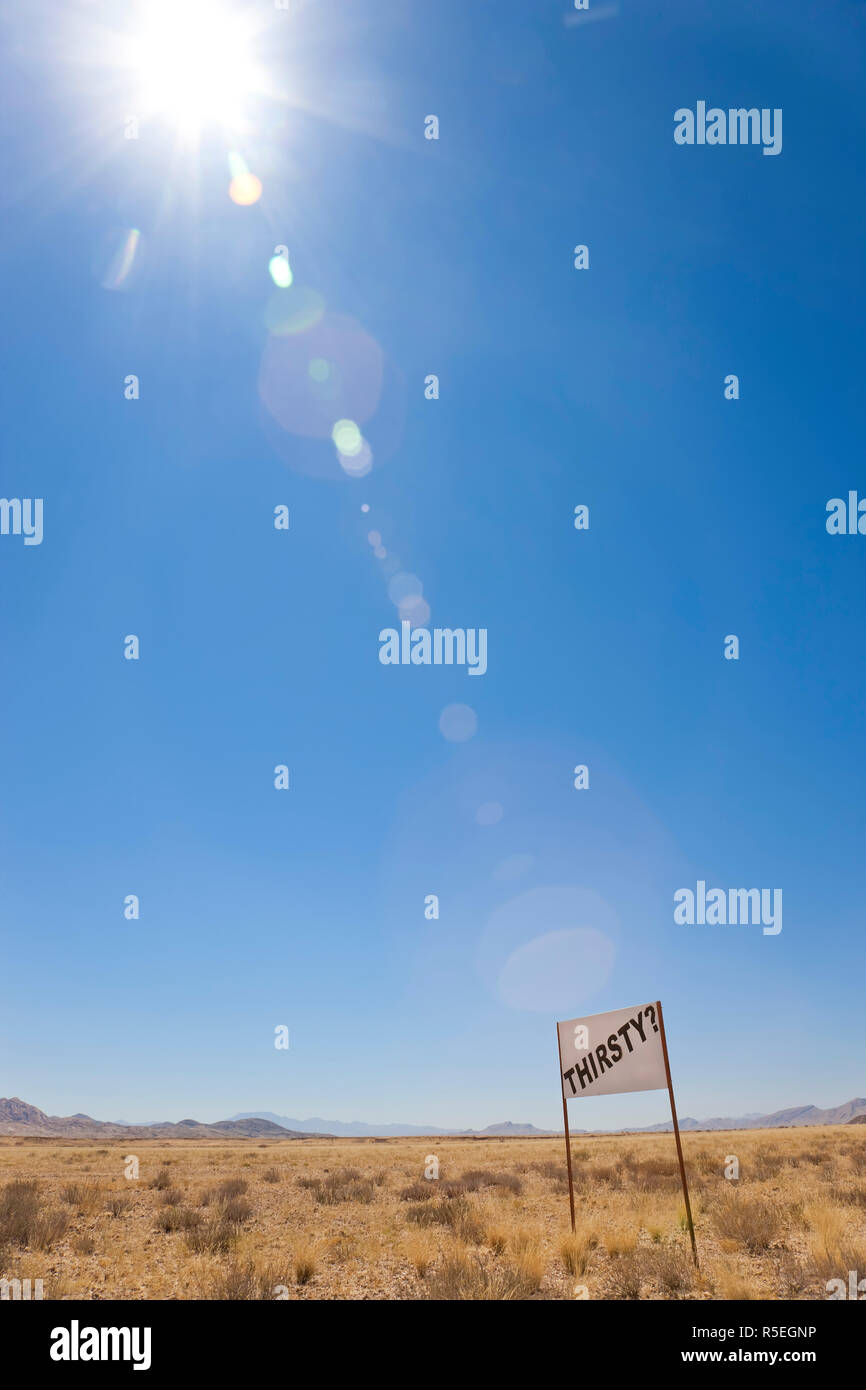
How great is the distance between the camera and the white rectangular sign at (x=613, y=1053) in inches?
425

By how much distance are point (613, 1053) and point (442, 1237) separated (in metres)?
3.99

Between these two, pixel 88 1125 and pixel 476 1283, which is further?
pixel 88 1125

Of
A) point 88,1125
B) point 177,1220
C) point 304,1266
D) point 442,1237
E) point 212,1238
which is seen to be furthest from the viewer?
point 88,1125

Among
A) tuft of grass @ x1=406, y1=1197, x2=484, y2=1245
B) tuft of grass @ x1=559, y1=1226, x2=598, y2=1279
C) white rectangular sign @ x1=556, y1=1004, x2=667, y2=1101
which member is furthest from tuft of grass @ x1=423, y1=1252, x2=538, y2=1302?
white rectangular sign @ x1=556, y1=1004, x2=667, y2=1101

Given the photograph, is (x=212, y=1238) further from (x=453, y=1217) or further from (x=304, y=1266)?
(x=453, y=1217)

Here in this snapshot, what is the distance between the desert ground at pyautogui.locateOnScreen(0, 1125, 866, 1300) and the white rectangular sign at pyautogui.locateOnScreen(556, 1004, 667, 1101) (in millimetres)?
1942

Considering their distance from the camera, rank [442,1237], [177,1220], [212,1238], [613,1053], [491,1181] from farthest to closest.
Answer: [491,1181], [177,1220], [442,1237], [212,1238], [613,1053]

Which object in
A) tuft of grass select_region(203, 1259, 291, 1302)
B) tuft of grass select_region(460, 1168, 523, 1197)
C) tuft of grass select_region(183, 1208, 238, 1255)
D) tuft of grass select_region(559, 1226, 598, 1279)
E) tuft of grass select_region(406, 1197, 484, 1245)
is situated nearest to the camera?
tuft of grass select_region(203, 1259, 291, 1302)

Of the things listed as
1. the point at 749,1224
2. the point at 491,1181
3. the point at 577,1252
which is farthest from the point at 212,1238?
the point at 491,1181

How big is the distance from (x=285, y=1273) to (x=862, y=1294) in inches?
262

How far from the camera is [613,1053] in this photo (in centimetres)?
1138

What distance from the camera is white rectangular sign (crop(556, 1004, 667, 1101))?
10.8 metres

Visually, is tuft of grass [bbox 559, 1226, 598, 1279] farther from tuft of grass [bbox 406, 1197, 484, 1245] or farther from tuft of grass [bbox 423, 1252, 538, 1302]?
tuft of grass [bbox 406, 1197, 484, 1245]
